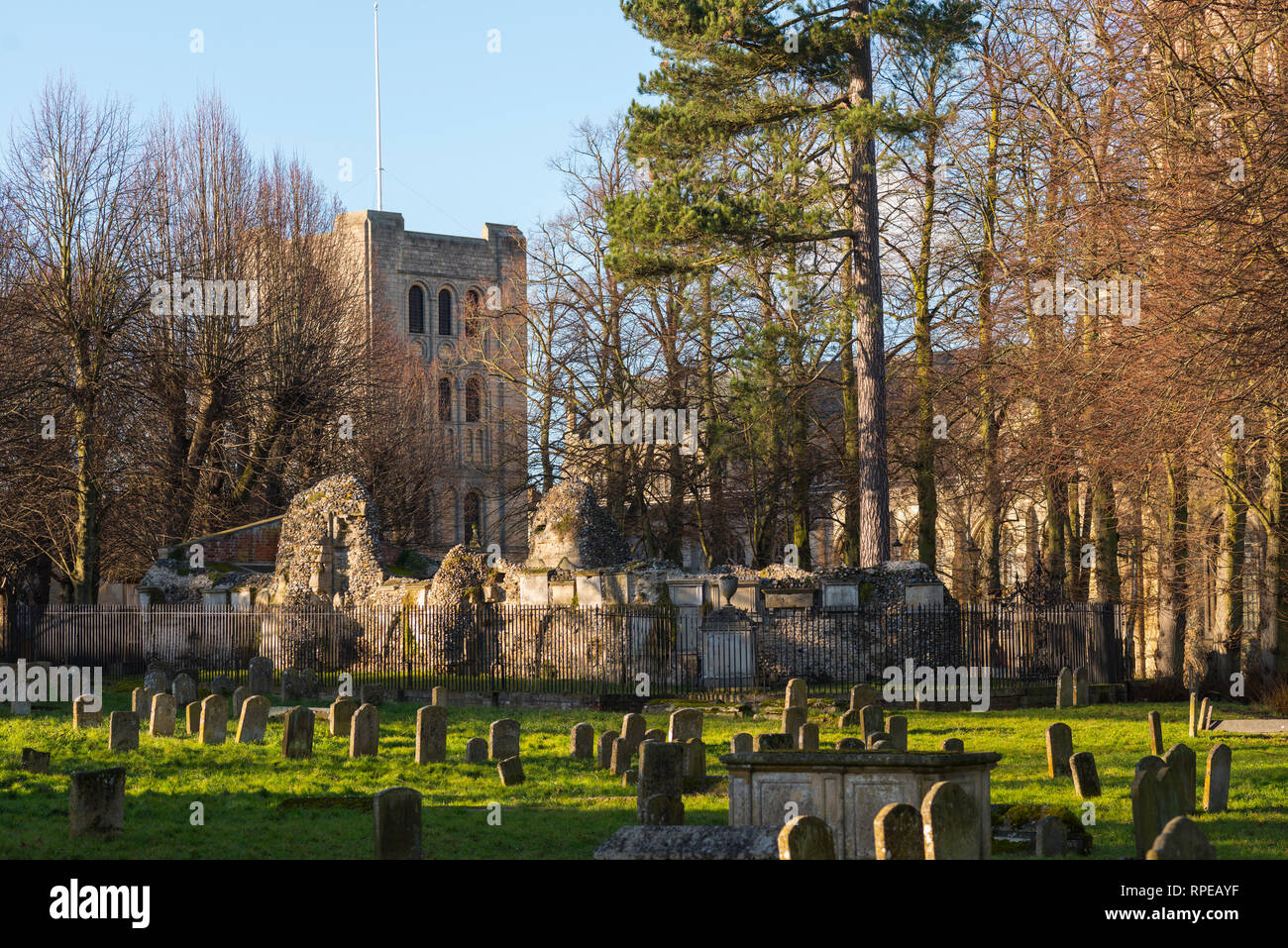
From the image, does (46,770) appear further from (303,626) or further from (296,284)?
(296,284)

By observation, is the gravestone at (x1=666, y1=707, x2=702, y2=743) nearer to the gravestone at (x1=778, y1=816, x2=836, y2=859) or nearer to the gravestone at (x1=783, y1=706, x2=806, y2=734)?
the gravestone at (x1=783, y1=706, x2=806, y2=734)

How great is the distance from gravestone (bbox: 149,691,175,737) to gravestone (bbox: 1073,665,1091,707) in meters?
14.2

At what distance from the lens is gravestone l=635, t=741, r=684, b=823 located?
39.1 feet

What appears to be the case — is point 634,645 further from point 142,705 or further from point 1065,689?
point 142,705

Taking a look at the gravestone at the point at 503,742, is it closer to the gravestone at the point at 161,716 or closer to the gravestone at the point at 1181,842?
the gravestone at the point at 161,716

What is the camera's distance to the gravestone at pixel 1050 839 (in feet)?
34.2

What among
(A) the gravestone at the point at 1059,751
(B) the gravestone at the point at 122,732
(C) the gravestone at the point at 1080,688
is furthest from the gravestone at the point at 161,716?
(C) the gravestone at the point at 1080,688

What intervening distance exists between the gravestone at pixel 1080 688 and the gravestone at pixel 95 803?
55.1ft

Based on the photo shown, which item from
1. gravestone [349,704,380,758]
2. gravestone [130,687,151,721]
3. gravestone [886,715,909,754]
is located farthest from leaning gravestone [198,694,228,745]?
gravestone [886,715,909,754]

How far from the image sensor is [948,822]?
8953mm

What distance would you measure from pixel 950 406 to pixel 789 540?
889 centimetres

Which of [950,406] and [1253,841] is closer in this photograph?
[1253,841]

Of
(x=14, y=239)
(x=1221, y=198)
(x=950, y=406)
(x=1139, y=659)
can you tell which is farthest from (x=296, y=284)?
(x=1221, y=198)

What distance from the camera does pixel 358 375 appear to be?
4325cm
